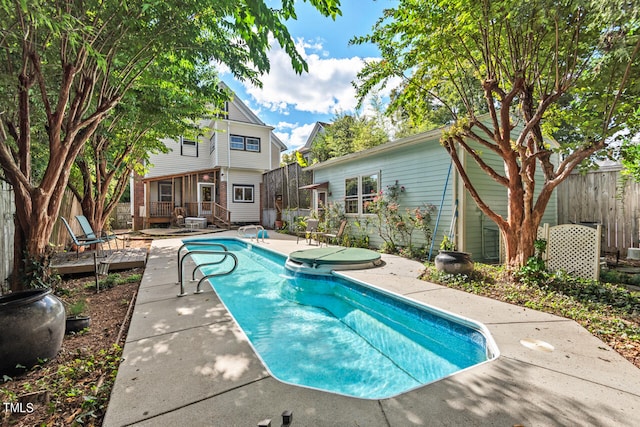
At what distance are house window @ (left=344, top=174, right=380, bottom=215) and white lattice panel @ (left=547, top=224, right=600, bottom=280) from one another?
195 inches

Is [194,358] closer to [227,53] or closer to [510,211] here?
[227,53]

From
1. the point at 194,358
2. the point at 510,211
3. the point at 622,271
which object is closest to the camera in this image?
the point at 194,358

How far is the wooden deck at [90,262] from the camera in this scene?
18.4 feet

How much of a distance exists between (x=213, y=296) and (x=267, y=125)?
1657 centimetres

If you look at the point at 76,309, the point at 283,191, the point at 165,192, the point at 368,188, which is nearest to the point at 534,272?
the point at 368,188

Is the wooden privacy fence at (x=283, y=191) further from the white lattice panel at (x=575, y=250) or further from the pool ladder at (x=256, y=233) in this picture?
the white lattice panel at (x=575, y=250)

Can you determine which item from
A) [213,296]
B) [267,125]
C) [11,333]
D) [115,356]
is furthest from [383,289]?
[267,125]

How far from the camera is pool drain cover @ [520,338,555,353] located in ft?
8.84

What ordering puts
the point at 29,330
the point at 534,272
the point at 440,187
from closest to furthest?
the point at 29,330, the point at 534,272, the point at 440,187

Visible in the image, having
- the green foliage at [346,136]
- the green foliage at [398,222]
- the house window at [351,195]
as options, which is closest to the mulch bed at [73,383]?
the green foliage at [398,222]

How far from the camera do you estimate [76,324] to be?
3.22 metres

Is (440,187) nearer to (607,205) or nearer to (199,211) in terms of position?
(607,205)

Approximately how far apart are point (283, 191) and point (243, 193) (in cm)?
363

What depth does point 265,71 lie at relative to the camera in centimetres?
322
